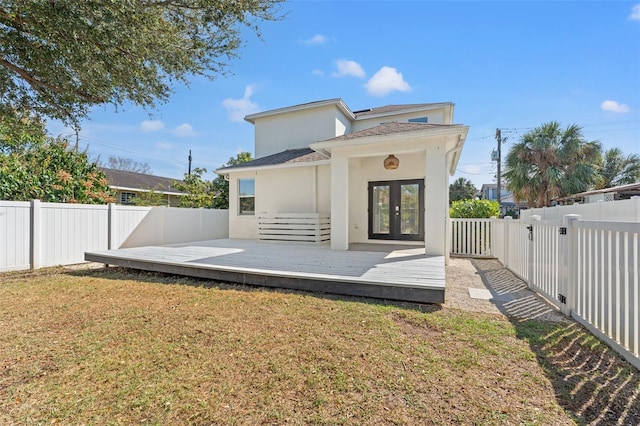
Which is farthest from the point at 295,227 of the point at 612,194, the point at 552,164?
the point at 552,164

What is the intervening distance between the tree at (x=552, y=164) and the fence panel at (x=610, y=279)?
16799mm

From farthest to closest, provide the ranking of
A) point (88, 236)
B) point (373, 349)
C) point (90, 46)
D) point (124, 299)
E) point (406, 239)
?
point (406, 239) → point (88, 236) → point (124, 299) → point (90, 46) → point (373, 349)

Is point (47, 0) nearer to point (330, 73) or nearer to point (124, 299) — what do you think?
point (124, 299)

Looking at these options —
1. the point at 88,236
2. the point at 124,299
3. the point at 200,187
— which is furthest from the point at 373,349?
the point at 200,187

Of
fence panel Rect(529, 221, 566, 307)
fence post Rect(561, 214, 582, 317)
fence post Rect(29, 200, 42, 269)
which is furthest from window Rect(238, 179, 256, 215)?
fence post Rect(561, 214, 582, 317)

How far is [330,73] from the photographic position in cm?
1227

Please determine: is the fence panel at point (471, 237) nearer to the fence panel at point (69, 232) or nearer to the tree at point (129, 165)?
the fence panel at point (69, 232)

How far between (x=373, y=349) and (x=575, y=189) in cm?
2000

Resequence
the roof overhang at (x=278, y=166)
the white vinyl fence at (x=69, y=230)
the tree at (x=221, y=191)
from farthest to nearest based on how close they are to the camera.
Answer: the tree at (x=221, y=191), the roof overhang at (x=278, y=166), the white vinyl fence at (x=69, y=230)

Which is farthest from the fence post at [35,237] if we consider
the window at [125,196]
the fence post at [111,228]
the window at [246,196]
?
the window at [125,196]

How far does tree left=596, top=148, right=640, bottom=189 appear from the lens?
22.2 meters

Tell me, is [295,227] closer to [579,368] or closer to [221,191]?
[579,368]

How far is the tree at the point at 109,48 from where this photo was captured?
411 centimetres

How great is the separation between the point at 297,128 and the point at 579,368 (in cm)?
1232
